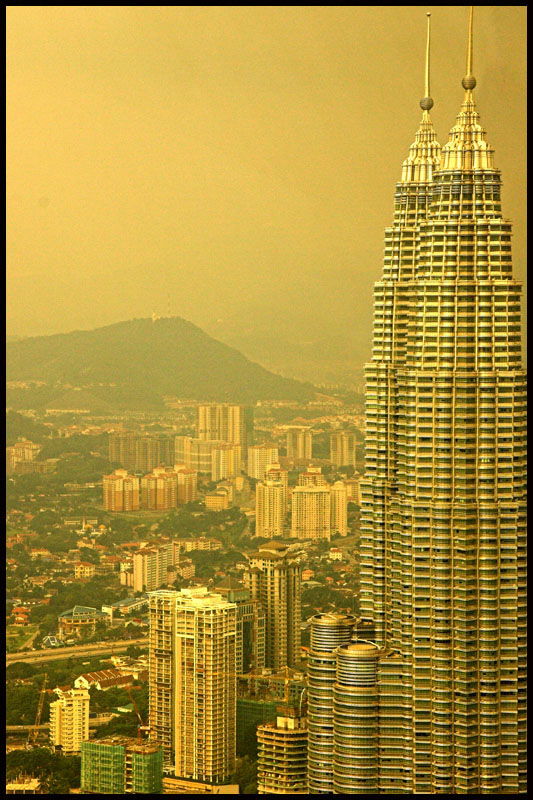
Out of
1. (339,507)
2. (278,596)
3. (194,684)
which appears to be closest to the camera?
(194,684)

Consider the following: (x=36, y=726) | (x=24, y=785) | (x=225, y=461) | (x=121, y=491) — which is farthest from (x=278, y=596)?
(x=121, y=491)

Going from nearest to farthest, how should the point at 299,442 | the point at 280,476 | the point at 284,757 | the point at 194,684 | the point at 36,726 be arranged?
1. the point at 284,757
2. the point at 194,684
3. the point at 36,726
4. the point at 299,442
5. the point at 280,476

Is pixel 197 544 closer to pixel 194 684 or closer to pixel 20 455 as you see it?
pixel 20 455

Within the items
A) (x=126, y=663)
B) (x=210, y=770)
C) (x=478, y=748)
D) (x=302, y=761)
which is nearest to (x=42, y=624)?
(x=126, y=663)

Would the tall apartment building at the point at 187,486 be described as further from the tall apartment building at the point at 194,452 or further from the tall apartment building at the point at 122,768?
the tall apartment building at the point at 122,768

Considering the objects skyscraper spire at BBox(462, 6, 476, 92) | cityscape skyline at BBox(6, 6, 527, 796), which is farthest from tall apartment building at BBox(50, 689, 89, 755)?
skyscraper spire at BBox(462, 6, 476, 92)

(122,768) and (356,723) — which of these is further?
(122,768)

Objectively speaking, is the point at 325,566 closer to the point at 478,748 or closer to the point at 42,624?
the point at 42,624
